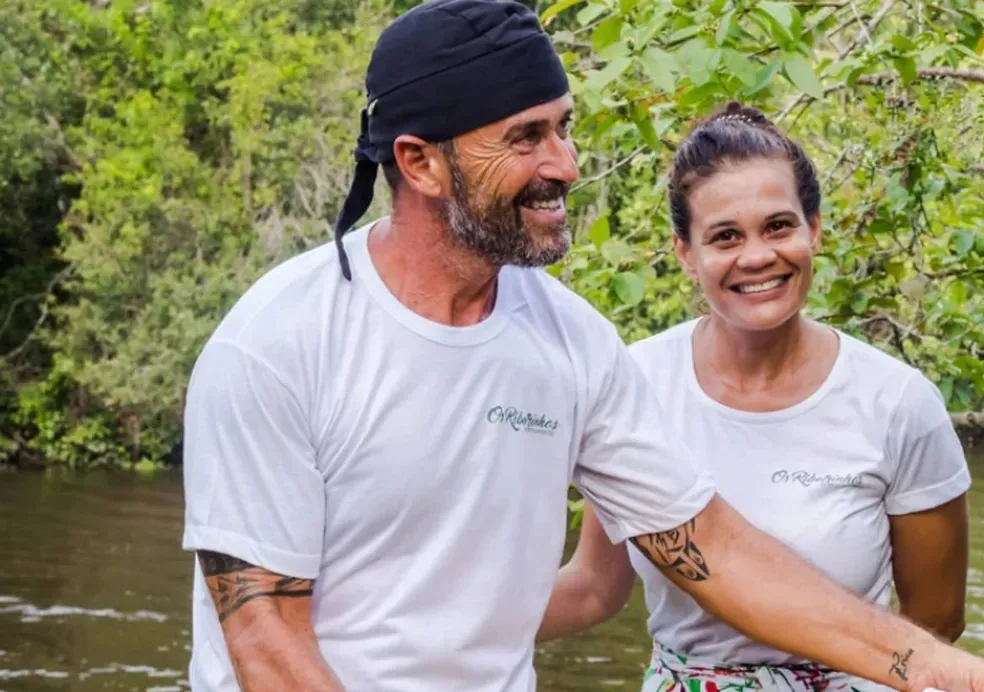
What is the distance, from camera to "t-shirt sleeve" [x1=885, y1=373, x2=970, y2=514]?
323cm

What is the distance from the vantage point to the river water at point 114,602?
17.5 m

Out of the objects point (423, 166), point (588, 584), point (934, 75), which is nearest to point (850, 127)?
point (934, 75)

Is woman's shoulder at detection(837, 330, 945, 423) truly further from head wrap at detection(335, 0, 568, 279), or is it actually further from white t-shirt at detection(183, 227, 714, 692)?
head wrap at detection(335, 0, 568, 279)

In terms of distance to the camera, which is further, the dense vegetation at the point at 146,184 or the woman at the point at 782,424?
the dense vegetation at the point at 146,184

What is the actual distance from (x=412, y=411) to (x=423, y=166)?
38cm

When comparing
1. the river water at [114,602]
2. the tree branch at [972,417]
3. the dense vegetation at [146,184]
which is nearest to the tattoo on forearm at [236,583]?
the tree branch at [972,417]

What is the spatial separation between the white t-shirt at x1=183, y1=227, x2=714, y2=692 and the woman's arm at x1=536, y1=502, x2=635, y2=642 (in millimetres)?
709

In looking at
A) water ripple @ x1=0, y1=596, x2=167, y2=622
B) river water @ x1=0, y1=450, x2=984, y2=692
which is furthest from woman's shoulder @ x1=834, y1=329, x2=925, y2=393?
water ripple @ x1=0, y1=596, x2=167, y2=622

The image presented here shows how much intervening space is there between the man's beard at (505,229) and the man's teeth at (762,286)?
0.73m

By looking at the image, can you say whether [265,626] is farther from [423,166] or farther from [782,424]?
[782,424]

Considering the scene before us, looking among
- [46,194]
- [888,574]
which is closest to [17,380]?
[46,194]

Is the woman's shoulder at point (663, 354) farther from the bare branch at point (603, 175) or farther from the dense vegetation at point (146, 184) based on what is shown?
the dense vegetation at point (146, 184)

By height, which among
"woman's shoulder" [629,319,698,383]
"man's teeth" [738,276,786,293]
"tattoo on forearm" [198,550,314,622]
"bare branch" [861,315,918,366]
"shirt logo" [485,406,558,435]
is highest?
"man's teeth" [738,276,786,293]

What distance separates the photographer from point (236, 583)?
8.14ft
